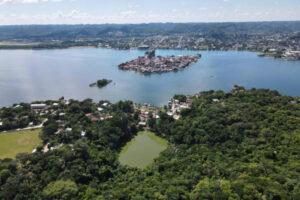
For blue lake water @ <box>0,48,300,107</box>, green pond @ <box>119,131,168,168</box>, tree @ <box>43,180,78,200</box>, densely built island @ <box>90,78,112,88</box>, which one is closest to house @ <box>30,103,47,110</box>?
blue lake water @ <box>0,48,300,107</box>

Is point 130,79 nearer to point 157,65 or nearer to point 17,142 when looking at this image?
point 157,65

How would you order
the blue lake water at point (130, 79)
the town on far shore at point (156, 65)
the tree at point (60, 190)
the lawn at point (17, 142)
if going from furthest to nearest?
the town on far shore at point (156, 65) → the blue lake water at point (130, 79) → the lawn at point (17, 142) → the tree at point (60, 190)

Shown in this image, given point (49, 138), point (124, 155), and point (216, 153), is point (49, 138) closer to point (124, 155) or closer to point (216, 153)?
point (124, 155)

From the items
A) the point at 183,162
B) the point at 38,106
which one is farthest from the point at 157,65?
the point at 183,162

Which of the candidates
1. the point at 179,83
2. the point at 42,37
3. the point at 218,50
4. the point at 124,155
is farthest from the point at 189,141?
the point at 42,37

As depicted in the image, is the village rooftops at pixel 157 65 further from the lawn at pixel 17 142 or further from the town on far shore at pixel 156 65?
the lawn at pixel 17 142

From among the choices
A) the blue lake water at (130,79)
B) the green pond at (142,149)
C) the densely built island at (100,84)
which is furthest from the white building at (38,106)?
the green pond at (142,149)
